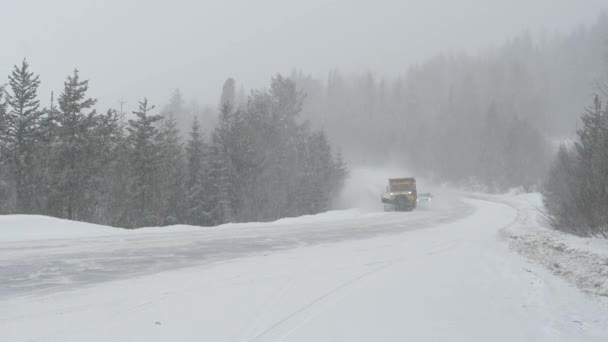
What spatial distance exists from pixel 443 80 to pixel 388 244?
114890mm

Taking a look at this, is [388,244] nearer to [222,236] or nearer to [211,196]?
[222,236]

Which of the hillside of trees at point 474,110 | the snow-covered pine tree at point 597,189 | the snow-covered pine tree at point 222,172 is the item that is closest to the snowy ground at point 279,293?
the snow-covered pine tree at point 597,189

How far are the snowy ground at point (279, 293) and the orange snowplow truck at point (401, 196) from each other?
21026mm

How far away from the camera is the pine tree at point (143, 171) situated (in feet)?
98.4

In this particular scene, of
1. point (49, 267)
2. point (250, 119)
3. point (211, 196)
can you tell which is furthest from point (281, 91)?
point (49, 267)

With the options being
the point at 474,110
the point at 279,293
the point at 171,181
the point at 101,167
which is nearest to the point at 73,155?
the point at 101,167

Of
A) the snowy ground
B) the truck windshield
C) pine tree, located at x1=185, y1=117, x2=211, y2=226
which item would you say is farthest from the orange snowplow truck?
the snowy ground

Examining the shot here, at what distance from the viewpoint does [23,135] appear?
26094 mm

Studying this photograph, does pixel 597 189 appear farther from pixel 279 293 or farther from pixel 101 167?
pixel 101 167

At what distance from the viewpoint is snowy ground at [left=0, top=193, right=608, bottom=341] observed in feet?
14.4

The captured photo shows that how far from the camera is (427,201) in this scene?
4088cm

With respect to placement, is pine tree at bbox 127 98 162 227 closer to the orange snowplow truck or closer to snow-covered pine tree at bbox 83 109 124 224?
snow-covered pine tree at bbox 83 109 124 224

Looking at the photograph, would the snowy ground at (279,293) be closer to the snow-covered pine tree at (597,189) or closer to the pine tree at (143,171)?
the snow-covered pine tree at (597,189)

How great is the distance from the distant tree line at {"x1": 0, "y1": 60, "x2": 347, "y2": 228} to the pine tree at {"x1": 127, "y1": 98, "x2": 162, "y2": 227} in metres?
0.08
